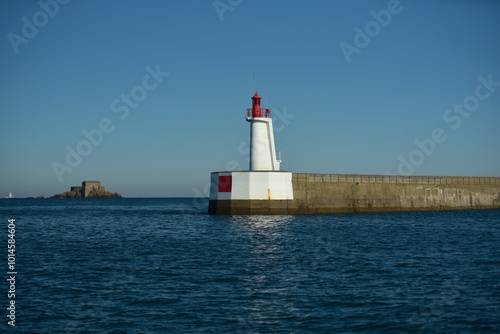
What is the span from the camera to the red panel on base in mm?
43969

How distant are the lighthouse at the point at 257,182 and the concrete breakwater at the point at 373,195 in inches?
4.1

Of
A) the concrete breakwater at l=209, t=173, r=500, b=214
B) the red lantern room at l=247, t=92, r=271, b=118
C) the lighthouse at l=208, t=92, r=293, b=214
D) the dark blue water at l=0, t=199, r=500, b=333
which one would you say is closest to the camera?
the dark blue water at l=0, t=199, r=500, b=333

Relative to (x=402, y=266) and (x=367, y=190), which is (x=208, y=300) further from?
(x=367, y=190)

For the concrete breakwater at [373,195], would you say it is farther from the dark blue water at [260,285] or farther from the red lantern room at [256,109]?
the dark blue water at [260,285]

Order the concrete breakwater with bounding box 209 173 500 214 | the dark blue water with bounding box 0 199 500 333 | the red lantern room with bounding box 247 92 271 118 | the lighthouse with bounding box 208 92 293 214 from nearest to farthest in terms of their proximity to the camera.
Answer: the dark blue water with bounding box 0 199 500 333 → the lighthouse with bounding box 208 92 293 214 → the concrete breakwater with bounding box 209 173 500 214 → the red lantern room with bounding box 247 92 271 118

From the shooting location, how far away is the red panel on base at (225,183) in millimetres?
43969

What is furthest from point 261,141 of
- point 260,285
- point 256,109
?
point 260,285

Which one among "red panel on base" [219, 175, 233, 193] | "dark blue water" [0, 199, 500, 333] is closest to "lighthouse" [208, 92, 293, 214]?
"red panel on base" [219, 175, 233, 193]

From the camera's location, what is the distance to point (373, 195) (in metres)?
51.4

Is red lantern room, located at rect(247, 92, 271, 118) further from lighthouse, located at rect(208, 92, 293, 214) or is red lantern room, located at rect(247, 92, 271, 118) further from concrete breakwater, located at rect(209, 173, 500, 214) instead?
concrete breakwater, located at rect(209, 173, 500, 214)

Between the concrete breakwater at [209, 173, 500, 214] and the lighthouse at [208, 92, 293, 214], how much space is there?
0.10m

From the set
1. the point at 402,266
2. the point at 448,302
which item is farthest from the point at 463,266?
the point at 448,302

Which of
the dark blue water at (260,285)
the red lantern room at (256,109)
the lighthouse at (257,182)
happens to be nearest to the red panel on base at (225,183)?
the lighthouse at (257,182)

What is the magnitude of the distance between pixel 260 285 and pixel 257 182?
2749 centimetres
